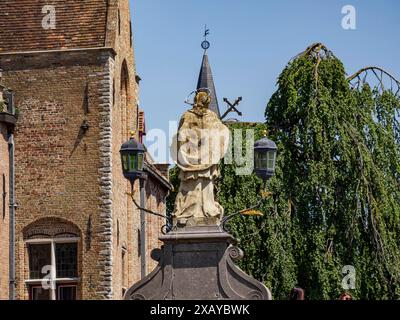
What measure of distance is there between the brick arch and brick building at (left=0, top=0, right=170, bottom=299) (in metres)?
0.03

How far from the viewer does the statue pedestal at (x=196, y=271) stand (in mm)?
19266

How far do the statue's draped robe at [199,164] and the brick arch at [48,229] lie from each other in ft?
46.1

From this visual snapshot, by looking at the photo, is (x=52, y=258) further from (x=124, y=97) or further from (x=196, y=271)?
(x=196, y=271)

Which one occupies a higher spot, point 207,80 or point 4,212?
point 207,80

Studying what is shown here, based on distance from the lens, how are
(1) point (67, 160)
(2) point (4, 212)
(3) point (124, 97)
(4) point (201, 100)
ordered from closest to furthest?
(4) point (201, 100) < (2) point (4, 212) < (1) point (67, 160) < (3) point (124, 97)

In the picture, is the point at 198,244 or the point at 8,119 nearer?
the point at 198,244

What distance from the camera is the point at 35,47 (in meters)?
35.1

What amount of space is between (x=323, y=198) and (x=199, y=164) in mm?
15199

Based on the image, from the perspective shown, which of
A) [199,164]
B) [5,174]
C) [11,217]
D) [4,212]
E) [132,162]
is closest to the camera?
[199,164]

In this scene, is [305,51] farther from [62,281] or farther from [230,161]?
[62,281]

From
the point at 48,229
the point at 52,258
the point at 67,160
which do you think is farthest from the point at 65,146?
the point at 52,258

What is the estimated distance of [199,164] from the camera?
2020cm
